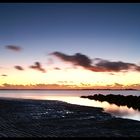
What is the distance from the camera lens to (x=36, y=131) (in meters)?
15.8

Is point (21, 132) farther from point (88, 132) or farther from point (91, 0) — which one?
point (91, 0)

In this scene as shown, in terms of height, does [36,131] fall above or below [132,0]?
below

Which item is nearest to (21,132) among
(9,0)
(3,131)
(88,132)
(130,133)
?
(3,131)

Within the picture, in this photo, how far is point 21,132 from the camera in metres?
15.2

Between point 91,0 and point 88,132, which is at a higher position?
point 91,0

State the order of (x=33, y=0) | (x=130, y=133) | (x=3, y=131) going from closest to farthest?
(x=33, y=0), (x=3, y=131), (x=130, y=133)

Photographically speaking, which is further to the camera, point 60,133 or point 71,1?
point 60,133

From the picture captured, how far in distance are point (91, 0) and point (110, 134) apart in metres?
10.7

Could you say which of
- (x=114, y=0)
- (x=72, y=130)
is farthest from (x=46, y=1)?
(x=72, y=130)

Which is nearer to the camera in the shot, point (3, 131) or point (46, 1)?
point (46, 1)

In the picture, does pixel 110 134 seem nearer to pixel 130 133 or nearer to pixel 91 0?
pixel 130 133

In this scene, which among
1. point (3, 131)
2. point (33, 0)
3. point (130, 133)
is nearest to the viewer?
point (33, 0)

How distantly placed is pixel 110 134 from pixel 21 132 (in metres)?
4.61

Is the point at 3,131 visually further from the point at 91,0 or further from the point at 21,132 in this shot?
the point at 91,0
